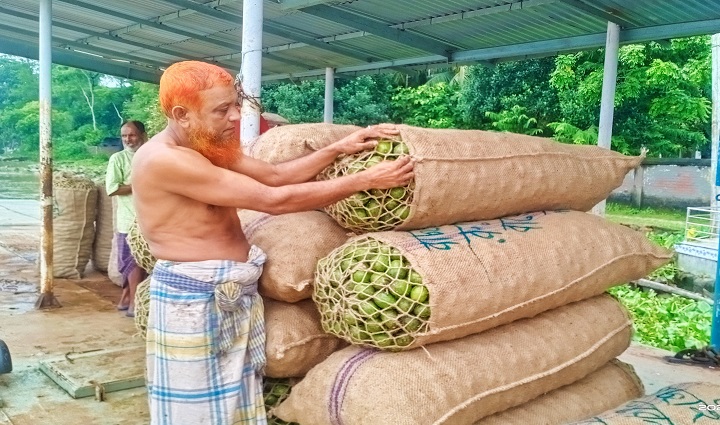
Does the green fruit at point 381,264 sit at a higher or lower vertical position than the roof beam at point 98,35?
lower

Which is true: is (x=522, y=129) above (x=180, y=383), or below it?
above

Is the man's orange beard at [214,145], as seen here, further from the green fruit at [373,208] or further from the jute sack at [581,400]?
the jute sack at [581,400]

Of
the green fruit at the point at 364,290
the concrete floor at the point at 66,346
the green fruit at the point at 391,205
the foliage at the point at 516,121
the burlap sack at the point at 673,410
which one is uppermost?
the foliage at the point at 516,121

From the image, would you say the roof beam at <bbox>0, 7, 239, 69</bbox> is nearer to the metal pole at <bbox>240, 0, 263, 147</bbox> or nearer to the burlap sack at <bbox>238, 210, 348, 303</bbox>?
the metal pole at <bbox>240, 0, 263, 147</bbox>

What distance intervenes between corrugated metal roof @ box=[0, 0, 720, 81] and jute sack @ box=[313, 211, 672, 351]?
3055 mm

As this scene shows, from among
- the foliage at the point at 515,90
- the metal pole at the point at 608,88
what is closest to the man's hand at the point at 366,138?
the metal pole at the point at 608,88

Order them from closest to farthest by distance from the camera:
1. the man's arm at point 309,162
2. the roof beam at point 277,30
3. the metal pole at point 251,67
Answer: the man's arm at point 309,162
the metal pole at point 251,67
the roof beam at point 277,30

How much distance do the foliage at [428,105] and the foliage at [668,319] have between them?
9968 mm

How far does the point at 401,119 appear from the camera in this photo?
64.2ft

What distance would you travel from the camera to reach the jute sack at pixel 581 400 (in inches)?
110

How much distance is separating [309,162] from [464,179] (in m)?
0.62

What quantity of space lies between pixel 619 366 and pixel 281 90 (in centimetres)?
1688

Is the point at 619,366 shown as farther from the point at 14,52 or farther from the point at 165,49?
the point at 14,52

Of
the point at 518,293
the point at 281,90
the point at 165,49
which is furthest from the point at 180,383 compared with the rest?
the point at 281,90
